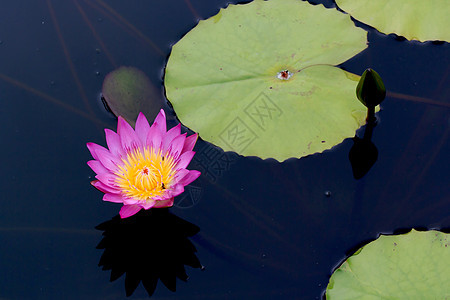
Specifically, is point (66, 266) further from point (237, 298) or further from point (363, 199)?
point (363, 199)

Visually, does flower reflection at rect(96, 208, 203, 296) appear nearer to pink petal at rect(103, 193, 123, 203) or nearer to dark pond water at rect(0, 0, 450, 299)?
dark pond water at rect(0, 0, 450, 299)

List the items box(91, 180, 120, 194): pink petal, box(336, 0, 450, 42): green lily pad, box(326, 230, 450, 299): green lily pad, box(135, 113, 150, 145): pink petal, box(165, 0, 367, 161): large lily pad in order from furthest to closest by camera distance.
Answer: box(336, 0, 450, 42): green lily pad → box(165, 0, 367, 161): large lily pad → box(135, 113, 150, 145): pink petal → box(91, 180, 120, 194): pink petal → box(326, 230, 450, 299): green lily pad

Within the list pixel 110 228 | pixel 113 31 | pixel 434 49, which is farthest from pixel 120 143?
pixel 434 49

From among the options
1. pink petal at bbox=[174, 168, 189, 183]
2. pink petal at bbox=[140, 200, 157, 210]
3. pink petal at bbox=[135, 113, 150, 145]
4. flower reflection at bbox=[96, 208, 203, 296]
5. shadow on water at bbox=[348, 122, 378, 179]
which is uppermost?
pink petal at bbox=[135, 113, 150, 145]

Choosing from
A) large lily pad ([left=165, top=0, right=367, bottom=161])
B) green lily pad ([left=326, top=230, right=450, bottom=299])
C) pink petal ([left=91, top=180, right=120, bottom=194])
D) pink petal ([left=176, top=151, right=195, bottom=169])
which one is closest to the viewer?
green lily pad ([left=326, top=230, right=450, bottom=299])

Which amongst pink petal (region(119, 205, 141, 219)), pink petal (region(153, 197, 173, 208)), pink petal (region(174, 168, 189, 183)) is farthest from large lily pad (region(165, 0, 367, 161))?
pink petal (region(119, 205, 141, 219))

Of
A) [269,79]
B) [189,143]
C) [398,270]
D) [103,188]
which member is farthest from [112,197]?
[398,270]

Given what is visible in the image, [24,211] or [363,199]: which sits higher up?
[24,211]
